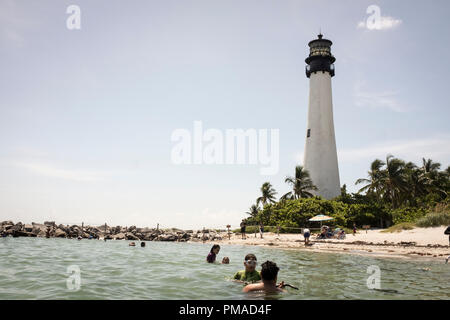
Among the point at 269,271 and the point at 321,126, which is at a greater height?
the point at 321,126

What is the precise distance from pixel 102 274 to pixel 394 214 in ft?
120

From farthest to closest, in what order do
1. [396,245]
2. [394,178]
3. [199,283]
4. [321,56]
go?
[321,56], [394,178], [396,245], [199,283]

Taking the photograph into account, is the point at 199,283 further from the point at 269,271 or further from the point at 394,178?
the point at 394,178

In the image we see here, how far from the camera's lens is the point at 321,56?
46875 mm

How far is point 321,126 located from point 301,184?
A: 8.87 meters

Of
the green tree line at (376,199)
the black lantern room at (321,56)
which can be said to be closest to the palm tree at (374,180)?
the green tree line at (376,199)

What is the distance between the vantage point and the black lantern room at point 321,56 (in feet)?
155

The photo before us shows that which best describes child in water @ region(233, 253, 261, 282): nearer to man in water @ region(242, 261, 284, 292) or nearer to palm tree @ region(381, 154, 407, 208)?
man in water @ region(242, 261, 284, 292)

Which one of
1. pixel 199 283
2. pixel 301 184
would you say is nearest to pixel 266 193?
pixel 301 184

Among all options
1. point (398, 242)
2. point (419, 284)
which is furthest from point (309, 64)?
point (419, 284)

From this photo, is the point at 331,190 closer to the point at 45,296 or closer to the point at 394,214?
the point at 394,214

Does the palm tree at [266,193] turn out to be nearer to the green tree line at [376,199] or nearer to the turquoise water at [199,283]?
the green tree line at [376,199]

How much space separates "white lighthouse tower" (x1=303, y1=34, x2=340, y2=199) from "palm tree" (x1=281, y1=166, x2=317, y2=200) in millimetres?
1227

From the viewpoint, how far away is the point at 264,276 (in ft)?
22.3
